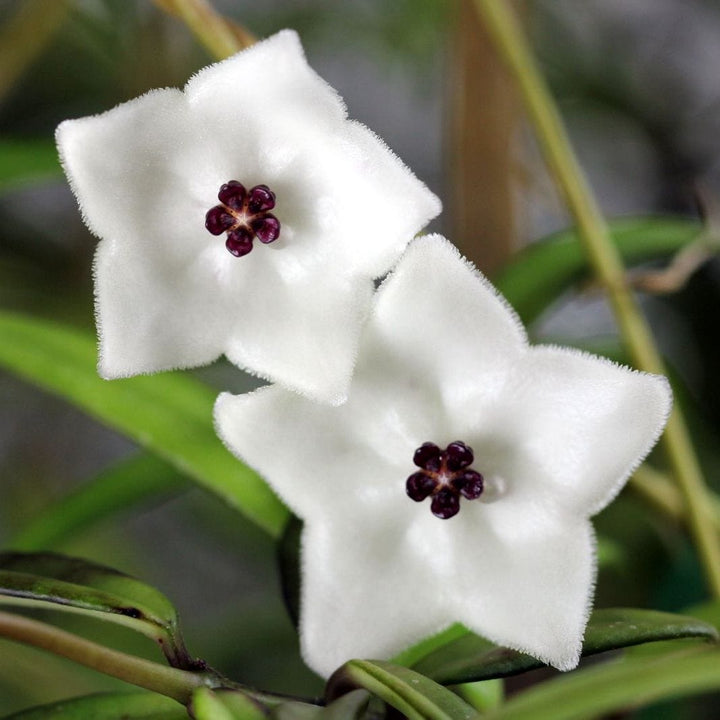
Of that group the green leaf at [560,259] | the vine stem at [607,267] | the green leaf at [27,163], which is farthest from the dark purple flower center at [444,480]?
the green leaf at [27,163]

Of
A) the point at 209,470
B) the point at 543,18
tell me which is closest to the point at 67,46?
the point at 543,18

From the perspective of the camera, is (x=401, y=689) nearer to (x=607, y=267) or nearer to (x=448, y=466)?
(x=448, y=466)

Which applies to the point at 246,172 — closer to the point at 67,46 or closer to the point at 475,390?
the point at 475,390

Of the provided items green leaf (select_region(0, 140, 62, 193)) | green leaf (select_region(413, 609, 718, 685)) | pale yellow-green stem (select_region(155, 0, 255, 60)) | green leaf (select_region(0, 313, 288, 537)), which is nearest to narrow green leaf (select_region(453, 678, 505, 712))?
green leaf (select_region(413, 609, 718, 685))

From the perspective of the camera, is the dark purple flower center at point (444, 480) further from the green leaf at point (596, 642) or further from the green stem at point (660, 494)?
the green stem at point (660, 494)

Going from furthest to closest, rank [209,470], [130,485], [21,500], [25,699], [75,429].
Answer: [75,429] < [21,500] < [25,699] < [130,485] < [209,470]

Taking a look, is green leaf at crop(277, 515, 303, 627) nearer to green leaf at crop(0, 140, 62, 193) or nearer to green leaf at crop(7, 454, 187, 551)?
green leaf at crop(7, 454, 187, 551)
